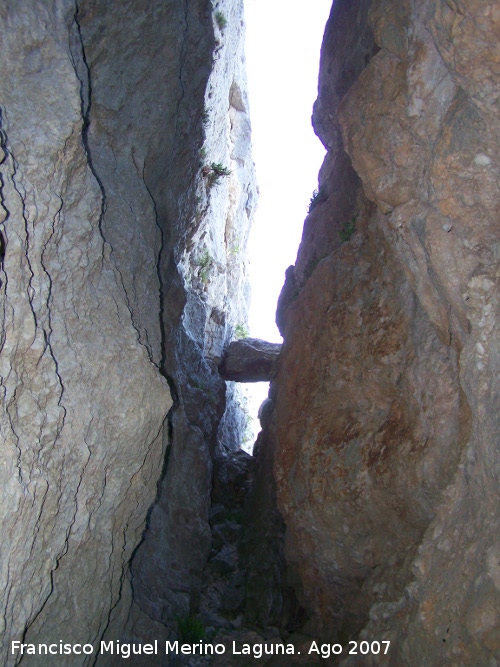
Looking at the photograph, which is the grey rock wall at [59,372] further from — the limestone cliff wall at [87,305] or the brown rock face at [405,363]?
the brown rock face at [405,363]

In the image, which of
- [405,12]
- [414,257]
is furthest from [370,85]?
[414,257]

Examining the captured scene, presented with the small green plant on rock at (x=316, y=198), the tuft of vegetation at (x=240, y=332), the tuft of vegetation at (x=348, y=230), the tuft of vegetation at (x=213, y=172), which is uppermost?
the tuft of vegetation at (x=213, y=172)

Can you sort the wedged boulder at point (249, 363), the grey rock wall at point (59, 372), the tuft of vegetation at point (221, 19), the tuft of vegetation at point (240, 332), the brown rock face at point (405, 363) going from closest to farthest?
the grey rock wall at point (59, 372), the brown rock face at point (405, 363), the tuft of vegetation at point (221, 19), the wedged boulder at point (249, 363), the tuft of vegetation at point (240, 332)

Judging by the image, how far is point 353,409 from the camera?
9.07 metres

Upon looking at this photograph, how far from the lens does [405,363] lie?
8094 mm

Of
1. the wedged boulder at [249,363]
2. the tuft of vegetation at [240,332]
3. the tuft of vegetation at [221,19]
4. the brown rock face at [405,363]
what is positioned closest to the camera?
the brown rock face at [405,363]

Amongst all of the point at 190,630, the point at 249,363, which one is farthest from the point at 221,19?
the point at 190,630

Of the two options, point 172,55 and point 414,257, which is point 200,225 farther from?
point 414,257

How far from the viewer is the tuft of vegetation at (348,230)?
10.4 m

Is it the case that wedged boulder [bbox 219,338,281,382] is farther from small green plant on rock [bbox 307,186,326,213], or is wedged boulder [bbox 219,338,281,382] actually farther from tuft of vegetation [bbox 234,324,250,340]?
small green plant on rock [bbox 307,186,326,213]

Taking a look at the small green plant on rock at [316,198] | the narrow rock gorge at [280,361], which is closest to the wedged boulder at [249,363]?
the narrow rock gorge at [280,361]

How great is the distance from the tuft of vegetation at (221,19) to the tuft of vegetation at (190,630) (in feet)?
41.3

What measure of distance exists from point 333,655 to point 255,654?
131 cm

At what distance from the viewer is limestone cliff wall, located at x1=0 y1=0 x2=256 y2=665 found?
4.81m
